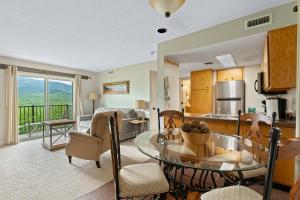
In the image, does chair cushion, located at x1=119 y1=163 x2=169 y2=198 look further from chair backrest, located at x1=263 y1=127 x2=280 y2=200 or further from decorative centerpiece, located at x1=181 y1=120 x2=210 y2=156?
chair backrest, located at x1=263 y1=127 x2=280 y2=200

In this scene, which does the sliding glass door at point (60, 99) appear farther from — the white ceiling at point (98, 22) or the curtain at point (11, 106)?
the white ceiling at point (98, 22)

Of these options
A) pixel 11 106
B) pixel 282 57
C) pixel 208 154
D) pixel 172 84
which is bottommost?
pixel 208 154

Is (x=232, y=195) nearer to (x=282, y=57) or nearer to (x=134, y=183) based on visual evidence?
(x=134, y=183)

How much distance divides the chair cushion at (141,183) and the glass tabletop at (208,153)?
17 centimetres

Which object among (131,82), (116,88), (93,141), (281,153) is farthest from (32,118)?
(281,153)

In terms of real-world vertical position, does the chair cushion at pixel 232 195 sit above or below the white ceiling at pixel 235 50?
below

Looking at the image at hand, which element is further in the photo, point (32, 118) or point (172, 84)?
point (32, 118)

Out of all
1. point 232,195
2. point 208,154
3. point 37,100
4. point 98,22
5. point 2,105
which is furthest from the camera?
point 37,100

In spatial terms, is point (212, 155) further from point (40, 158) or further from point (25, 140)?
point (25, 140)

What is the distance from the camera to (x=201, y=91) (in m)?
5.21

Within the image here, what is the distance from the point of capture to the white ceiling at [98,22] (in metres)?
2.03

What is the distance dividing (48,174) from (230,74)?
196 inches

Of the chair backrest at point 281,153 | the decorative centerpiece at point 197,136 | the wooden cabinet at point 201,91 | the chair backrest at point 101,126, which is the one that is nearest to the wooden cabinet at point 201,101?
the wooden cabinet at point 201,91

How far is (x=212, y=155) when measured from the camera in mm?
1477
